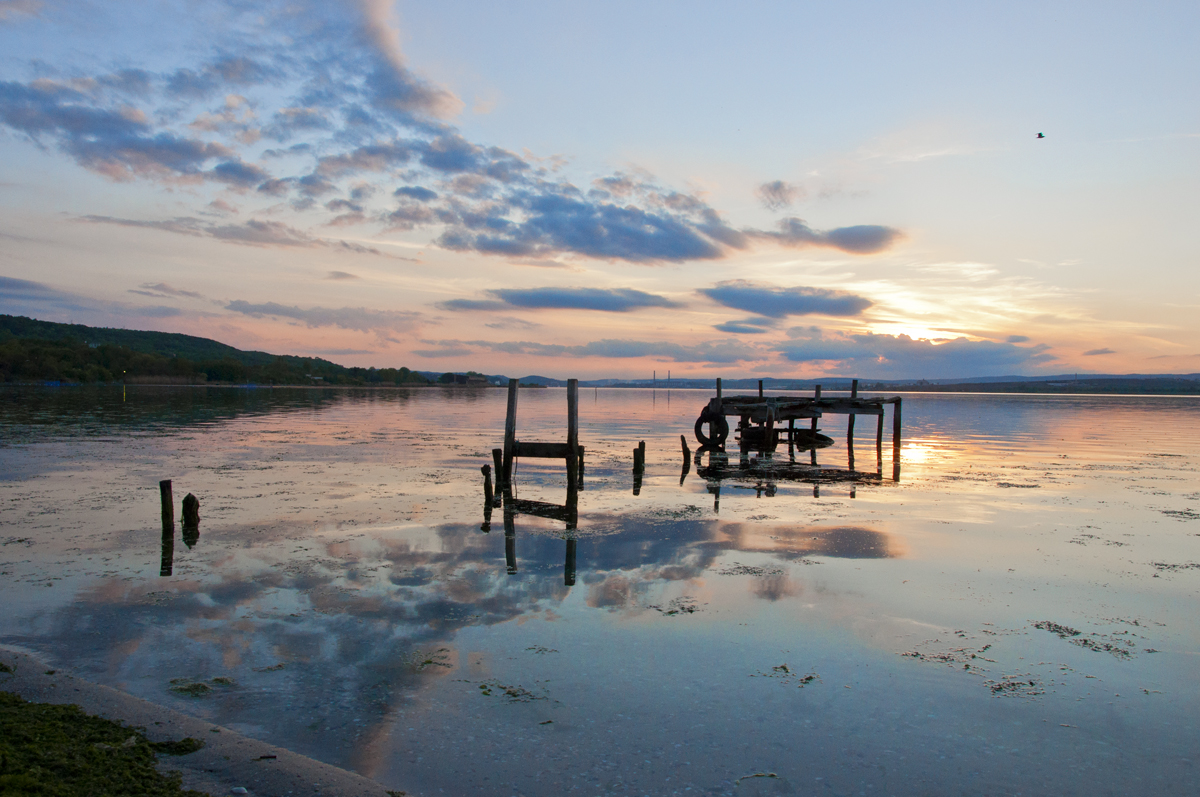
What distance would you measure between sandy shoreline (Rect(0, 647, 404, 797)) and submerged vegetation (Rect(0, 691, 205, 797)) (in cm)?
14

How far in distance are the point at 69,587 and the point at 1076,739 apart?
12986mm

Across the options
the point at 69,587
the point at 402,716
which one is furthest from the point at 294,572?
the point at 402,716

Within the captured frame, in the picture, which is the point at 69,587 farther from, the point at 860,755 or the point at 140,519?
the point at 860,755

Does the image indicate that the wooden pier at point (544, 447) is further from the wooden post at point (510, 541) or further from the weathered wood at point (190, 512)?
the weathered wood at point (190, 512)

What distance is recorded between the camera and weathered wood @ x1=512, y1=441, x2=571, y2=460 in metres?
20.8

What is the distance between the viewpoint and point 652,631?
8781mm

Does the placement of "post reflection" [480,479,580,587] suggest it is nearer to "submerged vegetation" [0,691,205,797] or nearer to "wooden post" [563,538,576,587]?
"wooden post" [563,538,576,587]

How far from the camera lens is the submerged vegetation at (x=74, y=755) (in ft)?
14.3

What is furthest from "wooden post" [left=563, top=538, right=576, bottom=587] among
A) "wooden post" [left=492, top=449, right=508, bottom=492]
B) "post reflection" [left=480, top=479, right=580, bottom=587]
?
"wooden post" [left=492, top=449, right=508, bottom=492]

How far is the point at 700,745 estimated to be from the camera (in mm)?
6035

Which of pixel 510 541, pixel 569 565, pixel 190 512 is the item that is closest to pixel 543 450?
pixel 510 541

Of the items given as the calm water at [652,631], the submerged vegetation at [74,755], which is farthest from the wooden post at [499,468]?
the submerged vegetation at [74,755]

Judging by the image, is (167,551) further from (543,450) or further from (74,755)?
(543,450)

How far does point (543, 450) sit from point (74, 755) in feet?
55.0
